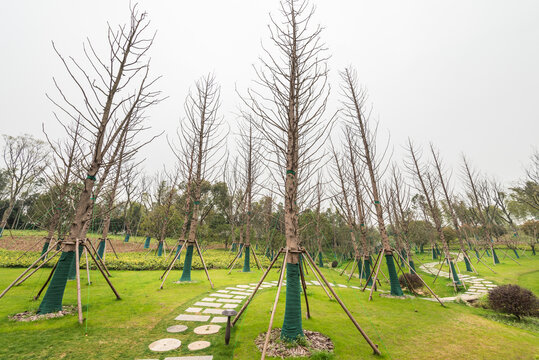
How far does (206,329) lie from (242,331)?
68 cm

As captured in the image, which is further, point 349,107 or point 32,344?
point 349,107

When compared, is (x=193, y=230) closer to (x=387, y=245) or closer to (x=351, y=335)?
(x=351, y=335)

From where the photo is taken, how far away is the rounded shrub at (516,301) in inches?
250

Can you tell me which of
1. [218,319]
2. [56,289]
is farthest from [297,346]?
[56,289]

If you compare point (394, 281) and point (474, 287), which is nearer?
point (394, 281)

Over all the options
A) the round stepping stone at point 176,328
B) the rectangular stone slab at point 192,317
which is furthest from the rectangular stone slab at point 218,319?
the round stepping stone at point 176,328

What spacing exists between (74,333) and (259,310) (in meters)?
3.48

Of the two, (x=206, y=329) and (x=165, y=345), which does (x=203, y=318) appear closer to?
(x=206, y=329)

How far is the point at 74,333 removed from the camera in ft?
11.7

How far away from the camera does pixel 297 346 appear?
3357 mm

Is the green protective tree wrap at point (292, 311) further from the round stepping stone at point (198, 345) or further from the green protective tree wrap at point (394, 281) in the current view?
the green protective tree wrap at point (394, 281)

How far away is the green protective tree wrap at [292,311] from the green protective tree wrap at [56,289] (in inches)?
179

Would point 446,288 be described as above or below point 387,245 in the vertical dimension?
below

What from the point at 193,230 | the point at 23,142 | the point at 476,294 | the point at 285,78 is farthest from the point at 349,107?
the point at 23,142
